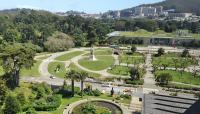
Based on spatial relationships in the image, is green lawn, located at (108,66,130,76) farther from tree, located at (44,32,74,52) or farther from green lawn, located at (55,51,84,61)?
tree, located at (44,32,74,52)

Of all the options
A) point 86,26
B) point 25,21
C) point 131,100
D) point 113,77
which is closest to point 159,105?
point 131,100

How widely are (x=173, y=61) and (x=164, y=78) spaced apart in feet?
92.7

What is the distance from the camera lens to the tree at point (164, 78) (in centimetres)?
7725

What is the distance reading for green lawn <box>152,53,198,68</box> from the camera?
327ft

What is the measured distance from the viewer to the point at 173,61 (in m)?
104

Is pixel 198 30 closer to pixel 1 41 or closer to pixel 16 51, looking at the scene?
pixel 1 41

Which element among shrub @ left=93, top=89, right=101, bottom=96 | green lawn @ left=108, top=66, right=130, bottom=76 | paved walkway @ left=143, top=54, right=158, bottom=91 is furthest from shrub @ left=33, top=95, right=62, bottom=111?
green lawn @ left=108, top=66, right=130, bottom=76

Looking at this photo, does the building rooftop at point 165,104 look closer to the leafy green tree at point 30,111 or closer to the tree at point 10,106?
the leafy green tree at point 30,111

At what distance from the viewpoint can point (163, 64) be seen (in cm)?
9744

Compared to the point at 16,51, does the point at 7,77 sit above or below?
below

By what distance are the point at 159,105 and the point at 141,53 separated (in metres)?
71.1

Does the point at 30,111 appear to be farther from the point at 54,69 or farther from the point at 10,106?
the point at 54,69

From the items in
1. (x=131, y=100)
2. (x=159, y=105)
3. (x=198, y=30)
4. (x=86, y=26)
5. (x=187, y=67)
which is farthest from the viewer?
(x=198, y=30)

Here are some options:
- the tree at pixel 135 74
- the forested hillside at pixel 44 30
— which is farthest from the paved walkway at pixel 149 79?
the forested hillside at pixel 44 30
